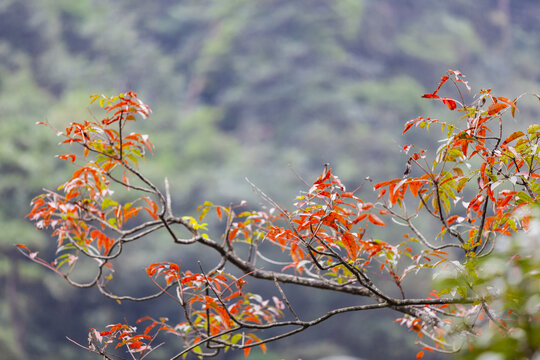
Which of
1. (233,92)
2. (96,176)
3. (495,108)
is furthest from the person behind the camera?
(233,92)

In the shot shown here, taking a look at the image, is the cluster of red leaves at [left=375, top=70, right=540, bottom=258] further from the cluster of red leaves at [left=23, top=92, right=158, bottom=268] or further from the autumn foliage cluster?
the cluster of red leaves at [left=23, top=92, right=158, bottom=268]

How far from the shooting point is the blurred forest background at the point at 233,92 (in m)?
5.41

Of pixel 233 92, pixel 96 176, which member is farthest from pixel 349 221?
pixel 233 92

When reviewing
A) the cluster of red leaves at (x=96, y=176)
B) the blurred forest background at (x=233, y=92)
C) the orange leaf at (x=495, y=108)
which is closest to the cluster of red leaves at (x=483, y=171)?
the orange leaf at (x=495, y=108)

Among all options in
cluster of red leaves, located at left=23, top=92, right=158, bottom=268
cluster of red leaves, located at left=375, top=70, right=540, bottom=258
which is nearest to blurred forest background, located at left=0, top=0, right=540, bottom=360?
cluster of red leaves, located at left=23, top=92, right=158, bottom=268

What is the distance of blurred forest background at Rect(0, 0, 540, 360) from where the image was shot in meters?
5.41

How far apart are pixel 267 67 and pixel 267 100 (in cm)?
55

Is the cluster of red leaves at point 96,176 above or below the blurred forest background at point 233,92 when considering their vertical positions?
below

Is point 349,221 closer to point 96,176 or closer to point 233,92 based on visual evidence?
point 96,176

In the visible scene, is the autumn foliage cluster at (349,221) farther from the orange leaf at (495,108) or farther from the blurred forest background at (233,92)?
the blurred forest background at (233,92)

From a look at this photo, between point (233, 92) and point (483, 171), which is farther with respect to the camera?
point (233, 92)

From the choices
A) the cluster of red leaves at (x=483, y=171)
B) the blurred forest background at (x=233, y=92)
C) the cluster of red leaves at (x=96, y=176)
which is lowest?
the cluster of red leaves at (x=483, y=171)

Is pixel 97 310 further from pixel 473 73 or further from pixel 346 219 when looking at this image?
pixel 473 73

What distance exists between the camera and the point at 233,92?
7.78 m
